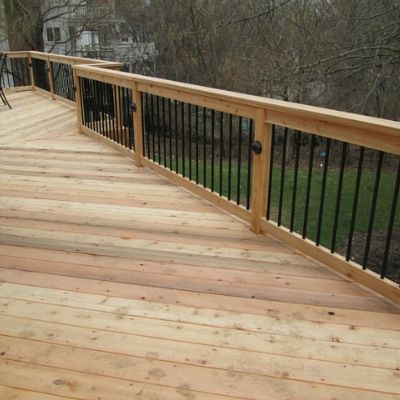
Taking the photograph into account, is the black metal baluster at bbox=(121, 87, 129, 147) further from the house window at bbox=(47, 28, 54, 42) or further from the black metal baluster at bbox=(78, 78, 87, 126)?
the house window at bbox=(47, 28, 54, 42)

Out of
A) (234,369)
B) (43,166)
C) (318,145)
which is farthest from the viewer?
(318,145)

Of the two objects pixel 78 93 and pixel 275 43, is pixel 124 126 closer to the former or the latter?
pixel 78 93

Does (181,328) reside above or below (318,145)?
above

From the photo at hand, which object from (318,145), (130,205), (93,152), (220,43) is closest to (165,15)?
(220,43)

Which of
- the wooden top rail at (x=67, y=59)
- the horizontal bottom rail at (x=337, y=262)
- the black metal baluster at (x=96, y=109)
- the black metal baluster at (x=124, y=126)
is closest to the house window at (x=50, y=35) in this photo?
the wooden top rail at (x=67, y=59)

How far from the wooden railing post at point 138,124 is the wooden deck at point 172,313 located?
1051 mm

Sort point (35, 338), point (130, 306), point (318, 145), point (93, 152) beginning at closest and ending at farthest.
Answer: point (35, 338) → point (130, 306) → point (93, 152) → point (318, 145)

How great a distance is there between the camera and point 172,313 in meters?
2.46

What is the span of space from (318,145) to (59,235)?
40.1ft

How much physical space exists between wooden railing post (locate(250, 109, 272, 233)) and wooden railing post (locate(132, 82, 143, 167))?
74.2 inches

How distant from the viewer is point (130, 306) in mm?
2521

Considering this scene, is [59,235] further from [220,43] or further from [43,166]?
[220,43]

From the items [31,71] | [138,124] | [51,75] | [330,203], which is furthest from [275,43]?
[138,124]

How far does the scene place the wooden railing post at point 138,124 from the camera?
469 cm
